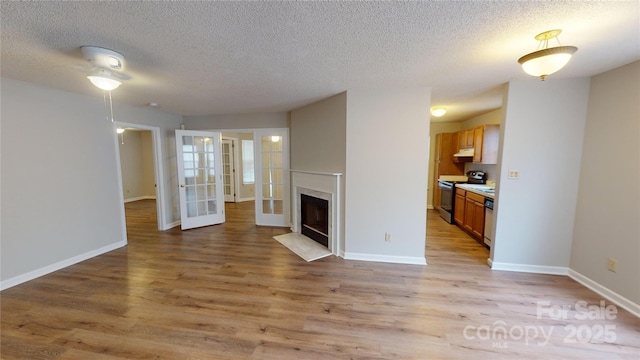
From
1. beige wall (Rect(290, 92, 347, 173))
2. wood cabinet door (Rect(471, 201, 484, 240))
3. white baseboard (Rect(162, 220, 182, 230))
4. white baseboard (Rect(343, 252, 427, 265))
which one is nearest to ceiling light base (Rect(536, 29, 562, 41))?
beige wall (Rect(290, 92, 347, 173))

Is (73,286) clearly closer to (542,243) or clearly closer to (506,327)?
(506,327)

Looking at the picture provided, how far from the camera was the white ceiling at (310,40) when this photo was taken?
4.78 feet

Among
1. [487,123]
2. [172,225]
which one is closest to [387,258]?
[487,123]

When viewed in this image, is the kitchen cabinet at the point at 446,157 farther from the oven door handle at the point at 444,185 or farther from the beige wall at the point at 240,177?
the beige wall at the point at 240,177

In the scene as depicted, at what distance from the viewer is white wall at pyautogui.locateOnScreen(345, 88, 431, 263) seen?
9.94 feet

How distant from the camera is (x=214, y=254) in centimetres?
351

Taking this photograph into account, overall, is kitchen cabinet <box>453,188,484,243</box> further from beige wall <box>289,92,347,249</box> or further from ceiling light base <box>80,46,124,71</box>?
ceiling light base <box>80,46,124,71</box>

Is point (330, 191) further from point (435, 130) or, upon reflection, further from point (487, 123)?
point (435, 130)

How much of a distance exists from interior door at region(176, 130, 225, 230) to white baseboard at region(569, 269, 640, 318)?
5.64 metres

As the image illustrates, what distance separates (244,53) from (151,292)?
101 inches

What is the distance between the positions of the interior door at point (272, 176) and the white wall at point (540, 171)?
3434 mm

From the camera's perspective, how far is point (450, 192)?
5.10m

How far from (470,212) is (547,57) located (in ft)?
10.1

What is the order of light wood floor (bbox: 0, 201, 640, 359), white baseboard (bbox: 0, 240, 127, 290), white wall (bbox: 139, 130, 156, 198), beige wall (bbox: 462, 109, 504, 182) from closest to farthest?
light wood floor (bbox: 0, 201, 640, 359)
white baseboard (bbox: 0, 240, 127, 290)
beige wall (bbox: 462, 109, 504, 182)
white wall (bbox: 139, 130, 156, 198)
